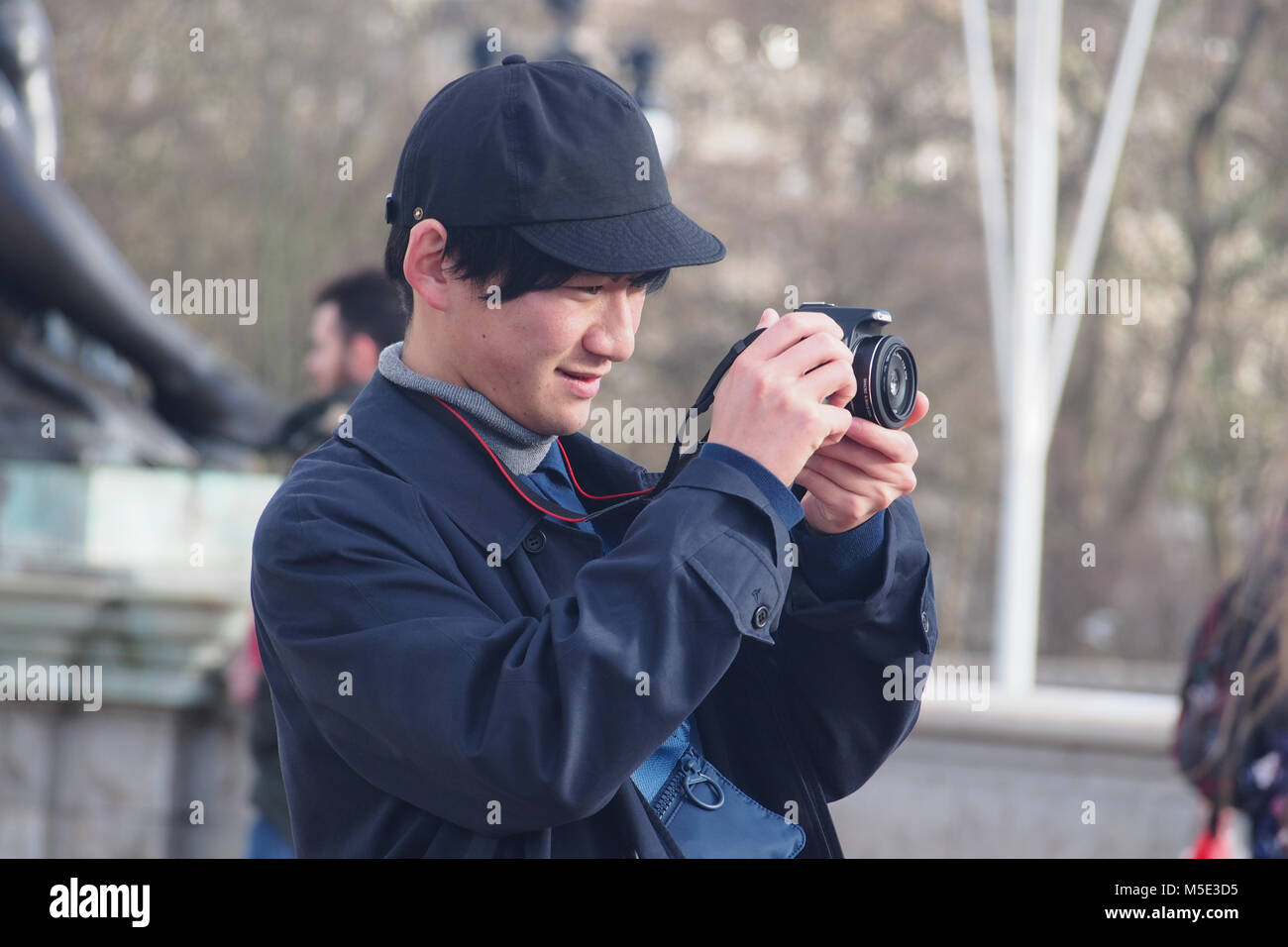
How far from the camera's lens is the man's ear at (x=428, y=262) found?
1.61m

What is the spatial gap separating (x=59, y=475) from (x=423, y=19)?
12.1 m

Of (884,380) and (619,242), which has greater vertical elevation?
(619,242)

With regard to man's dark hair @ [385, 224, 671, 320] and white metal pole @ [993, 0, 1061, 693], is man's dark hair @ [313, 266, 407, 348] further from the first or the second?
white metal pole @ [993, 0, 1061, 693]

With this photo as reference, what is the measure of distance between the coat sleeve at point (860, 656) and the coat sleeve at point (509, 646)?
212 millimetres

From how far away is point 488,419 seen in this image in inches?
66.2

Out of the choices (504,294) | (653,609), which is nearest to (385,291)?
(504,294)

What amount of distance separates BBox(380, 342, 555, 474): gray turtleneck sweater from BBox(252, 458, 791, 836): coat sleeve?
0.18 meters

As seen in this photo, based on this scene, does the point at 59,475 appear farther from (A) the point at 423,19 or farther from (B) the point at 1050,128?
(A) the point at 423,19

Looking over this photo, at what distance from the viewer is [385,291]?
4.07m

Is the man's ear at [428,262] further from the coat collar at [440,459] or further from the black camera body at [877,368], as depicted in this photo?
the black camera body at [877,368]

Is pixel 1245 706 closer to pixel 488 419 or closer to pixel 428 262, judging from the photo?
pixel 488 419

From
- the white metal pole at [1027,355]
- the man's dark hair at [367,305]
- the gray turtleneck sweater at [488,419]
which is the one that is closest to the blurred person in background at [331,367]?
the man's dark hair at [367,305]

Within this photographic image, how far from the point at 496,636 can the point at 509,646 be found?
0.01 meters

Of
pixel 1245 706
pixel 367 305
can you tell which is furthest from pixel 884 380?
pixel 367 305
